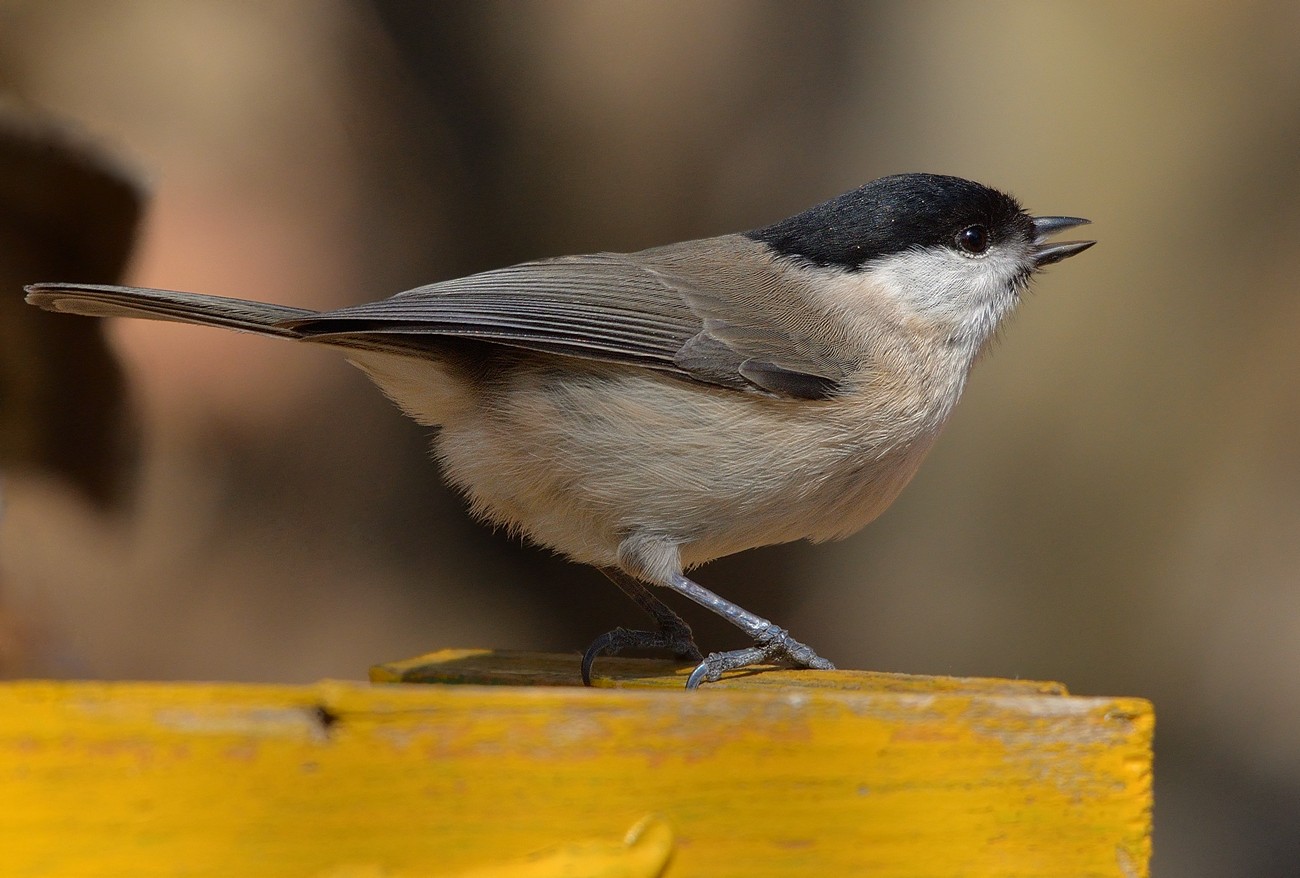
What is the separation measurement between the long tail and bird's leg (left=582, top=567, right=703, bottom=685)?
86 cm

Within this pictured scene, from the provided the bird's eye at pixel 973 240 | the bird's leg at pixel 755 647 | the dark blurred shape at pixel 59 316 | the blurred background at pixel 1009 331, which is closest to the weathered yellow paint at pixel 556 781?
the bird's leg at pixel 755 647

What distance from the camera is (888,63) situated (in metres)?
3.57

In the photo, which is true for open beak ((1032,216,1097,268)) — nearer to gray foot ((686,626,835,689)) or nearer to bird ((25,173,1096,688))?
bird ((25,173,1096,688))

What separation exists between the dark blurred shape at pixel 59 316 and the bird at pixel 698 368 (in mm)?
785

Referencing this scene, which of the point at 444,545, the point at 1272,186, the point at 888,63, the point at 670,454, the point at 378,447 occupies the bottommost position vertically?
the point at 444,545

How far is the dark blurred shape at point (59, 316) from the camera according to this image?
2596mm

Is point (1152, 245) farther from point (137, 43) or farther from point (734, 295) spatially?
point (137, 43)

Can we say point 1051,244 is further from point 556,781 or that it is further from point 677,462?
point 556,781

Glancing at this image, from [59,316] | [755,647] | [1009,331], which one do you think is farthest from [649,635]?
[59,316]

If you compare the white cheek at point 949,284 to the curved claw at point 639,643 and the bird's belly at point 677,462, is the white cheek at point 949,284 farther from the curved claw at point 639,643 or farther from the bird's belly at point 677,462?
the curved claw at point 639,643

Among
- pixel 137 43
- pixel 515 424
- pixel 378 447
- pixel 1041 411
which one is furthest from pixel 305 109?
pixel 1041 411

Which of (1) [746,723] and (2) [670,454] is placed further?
(2) [670,454]

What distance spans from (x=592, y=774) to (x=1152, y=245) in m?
2.85

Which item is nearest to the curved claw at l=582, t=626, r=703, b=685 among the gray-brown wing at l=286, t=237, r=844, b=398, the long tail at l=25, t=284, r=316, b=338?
the gray-brown wing at l=286, t=237, r=844, b=398
